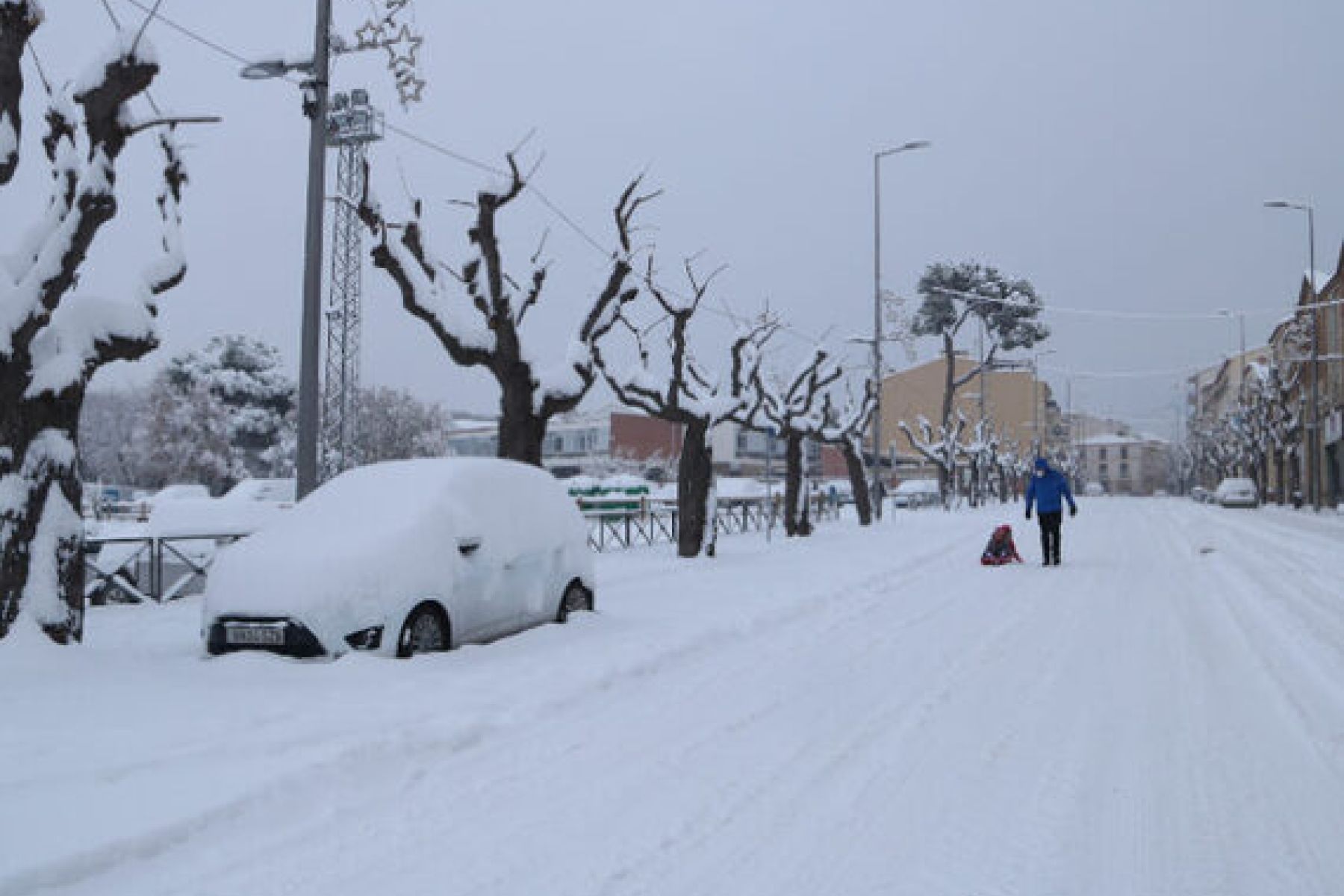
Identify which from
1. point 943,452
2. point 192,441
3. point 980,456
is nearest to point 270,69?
point 192,441

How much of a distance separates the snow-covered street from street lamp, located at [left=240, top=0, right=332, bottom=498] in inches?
88.2

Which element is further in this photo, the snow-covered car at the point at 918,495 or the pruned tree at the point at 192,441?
the snow-covered car at the point at 918,495

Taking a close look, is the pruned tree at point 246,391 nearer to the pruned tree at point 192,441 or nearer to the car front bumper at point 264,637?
the pruned tree at point 192,441

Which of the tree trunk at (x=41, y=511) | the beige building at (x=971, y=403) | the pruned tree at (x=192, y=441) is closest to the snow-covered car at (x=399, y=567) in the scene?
the tree trunk at (x=41, y=511)

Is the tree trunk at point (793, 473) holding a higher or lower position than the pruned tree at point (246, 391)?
lower

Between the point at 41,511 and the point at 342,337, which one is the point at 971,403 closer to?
the point at 342,337

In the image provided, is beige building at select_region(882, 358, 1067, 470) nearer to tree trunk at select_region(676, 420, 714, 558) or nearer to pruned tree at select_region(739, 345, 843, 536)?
pruned tree at select_region(739, 345, 843, 536)

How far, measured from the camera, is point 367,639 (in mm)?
7746

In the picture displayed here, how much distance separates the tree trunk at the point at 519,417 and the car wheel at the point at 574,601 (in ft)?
14.6

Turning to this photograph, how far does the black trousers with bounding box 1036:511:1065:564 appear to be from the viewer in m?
17.8

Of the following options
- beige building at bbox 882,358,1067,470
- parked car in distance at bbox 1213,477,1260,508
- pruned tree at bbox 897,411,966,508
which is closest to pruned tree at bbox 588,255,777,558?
pruned tree at bbox 897,411,966,508

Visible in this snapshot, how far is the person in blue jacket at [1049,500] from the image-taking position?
1770 cm

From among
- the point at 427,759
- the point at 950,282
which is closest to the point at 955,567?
the point at 427,759

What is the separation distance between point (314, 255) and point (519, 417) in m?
4.40
